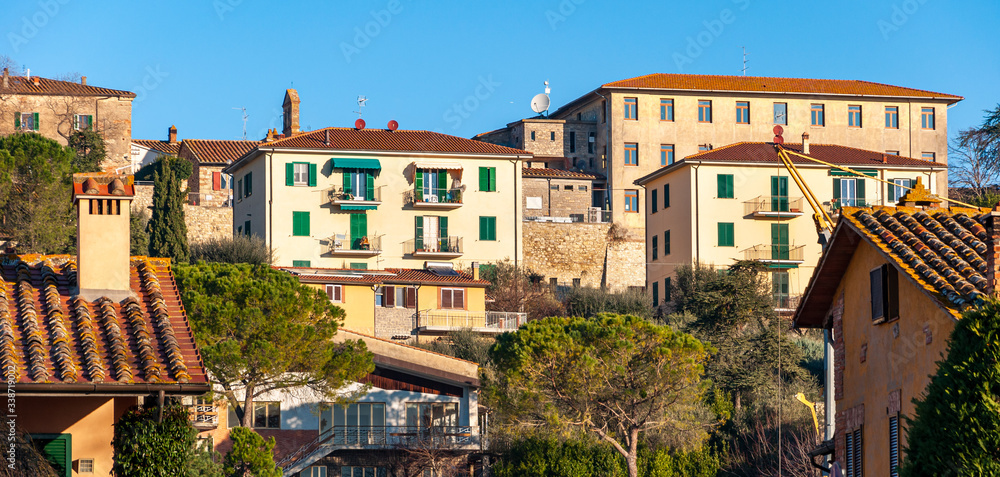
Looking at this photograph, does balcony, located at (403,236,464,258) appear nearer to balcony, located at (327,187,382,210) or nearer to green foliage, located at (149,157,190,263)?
balcony, located at (327,187,382,210)

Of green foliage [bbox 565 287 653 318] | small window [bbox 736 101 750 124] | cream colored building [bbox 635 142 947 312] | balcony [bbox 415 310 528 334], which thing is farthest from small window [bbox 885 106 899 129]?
balcony [bbox 415 310 528 334]

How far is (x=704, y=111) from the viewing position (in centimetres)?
7825

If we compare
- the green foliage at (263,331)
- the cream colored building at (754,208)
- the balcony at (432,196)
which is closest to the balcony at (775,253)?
the cream colored building at (754,208)

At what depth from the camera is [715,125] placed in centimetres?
7812

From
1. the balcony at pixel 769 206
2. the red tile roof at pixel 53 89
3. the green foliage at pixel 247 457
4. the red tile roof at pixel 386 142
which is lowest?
the green foliage at pixel 247 457

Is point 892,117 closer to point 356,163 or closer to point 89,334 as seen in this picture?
point 356,163

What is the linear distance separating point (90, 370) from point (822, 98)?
68.2 meters

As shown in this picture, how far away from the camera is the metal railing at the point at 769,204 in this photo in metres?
65.0

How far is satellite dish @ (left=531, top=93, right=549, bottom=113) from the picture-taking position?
285 ft

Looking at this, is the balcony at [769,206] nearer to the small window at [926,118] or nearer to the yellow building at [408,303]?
the yellow building at [408,303]

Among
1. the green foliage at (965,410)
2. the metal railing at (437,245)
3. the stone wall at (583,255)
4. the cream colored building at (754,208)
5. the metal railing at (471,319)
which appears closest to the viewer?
the green foliage at (965,410)

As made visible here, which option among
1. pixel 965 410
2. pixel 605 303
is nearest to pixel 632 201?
pixel 605 303

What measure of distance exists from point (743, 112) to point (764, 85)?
2.13 m

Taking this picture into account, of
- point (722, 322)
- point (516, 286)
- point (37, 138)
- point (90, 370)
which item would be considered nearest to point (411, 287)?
point (516, 286)
